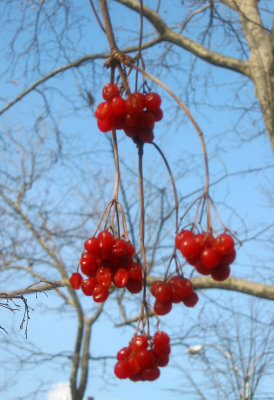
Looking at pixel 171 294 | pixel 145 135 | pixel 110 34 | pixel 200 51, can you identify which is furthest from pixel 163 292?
pixel 200 51

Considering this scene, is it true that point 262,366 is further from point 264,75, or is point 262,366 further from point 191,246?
point 191,246

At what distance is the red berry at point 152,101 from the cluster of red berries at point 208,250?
7.3 inches

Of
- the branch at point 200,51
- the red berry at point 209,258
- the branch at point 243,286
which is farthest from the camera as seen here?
the branch at point 200,51

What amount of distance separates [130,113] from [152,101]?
0.06 meters

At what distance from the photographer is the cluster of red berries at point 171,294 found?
63cm

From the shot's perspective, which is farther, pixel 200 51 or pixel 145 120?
pixel 200 51

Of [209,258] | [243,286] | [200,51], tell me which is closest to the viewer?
[209,258]

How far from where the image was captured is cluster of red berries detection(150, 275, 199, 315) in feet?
2.06

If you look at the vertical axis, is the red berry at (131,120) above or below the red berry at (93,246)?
above

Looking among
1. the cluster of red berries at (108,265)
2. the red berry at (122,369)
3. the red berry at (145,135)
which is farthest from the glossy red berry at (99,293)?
the red berry at (145,135)

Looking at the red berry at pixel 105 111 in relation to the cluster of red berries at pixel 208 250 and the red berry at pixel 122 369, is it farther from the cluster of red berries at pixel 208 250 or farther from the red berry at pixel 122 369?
the red berry at pixel 122 369

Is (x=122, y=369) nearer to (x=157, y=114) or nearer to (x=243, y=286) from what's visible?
(x=157, y=114)

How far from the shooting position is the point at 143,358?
1.98 feet

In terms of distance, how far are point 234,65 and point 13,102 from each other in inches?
76.0
